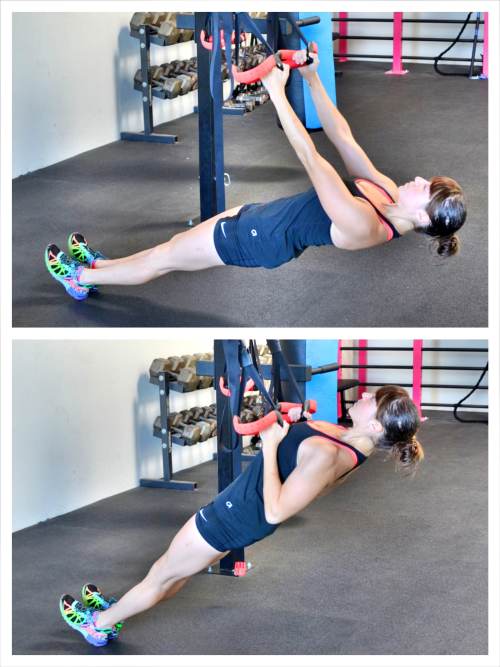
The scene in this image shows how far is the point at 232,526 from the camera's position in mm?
3441

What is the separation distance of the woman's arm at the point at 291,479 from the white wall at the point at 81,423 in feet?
7.97

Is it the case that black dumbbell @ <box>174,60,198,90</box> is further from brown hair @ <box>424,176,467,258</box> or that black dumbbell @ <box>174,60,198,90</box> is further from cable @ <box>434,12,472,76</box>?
brown hair @ <box>424,176,467,258</box>

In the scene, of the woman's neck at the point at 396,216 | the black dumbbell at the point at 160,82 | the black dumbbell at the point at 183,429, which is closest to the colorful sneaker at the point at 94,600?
the woman's neck at the point at 396,216

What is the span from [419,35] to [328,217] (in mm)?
7046

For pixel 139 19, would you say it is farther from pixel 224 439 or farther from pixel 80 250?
pixel 224 439

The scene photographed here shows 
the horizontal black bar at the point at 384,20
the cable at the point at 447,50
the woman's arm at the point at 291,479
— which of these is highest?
the horizontal black bar at the point at 384,20

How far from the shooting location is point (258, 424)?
308 cm

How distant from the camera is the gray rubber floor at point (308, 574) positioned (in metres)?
3.96

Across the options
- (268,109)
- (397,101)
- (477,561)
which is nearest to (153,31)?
(268,109)

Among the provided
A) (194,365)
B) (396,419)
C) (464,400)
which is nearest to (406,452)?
(396,419)

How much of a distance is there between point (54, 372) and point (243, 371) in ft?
7.98

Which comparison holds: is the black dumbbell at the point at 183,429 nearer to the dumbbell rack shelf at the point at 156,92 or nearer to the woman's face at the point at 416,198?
the dumbbell rack shelf at the point at 156,92

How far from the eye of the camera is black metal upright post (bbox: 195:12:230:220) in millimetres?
4605

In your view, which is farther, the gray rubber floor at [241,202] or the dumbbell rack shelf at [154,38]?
the dumbbell rack shelf at [154,38]
